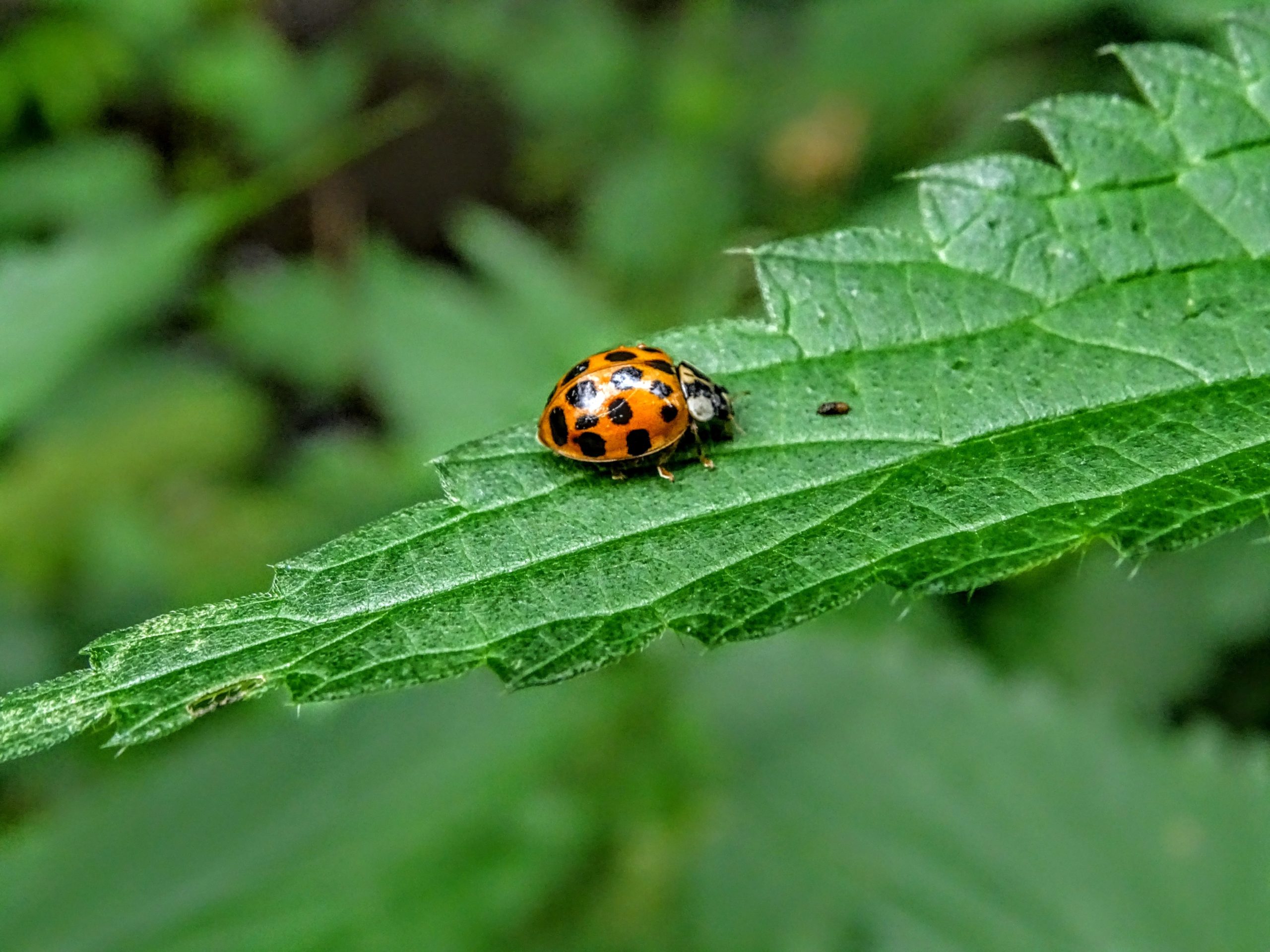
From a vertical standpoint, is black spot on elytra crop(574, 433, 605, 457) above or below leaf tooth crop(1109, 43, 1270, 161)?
below

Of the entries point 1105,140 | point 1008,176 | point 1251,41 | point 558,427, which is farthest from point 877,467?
point 1251,41


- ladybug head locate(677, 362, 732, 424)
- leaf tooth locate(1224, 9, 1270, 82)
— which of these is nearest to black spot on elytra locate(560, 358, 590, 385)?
ladybug head locate(677, 362, 732, 424)

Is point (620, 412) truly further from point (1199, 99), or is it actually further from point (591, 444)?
point (1199, 99)

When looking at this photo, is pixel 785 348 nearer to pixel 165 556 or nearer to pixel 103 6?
pixel 165 556

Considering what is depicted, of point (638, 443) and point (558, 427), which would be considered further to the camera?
point (638, 443)

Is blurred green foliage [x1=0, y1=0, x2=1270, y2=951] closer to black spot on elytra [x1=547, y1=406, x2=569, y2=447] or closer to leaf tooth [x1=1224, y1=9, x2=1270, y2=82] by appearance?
black spot on elytra [x1=547, y1=406, x2=569, y2=447]

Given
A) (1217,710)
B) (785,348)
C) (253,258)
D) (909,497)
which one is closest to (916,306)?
(785,348)
